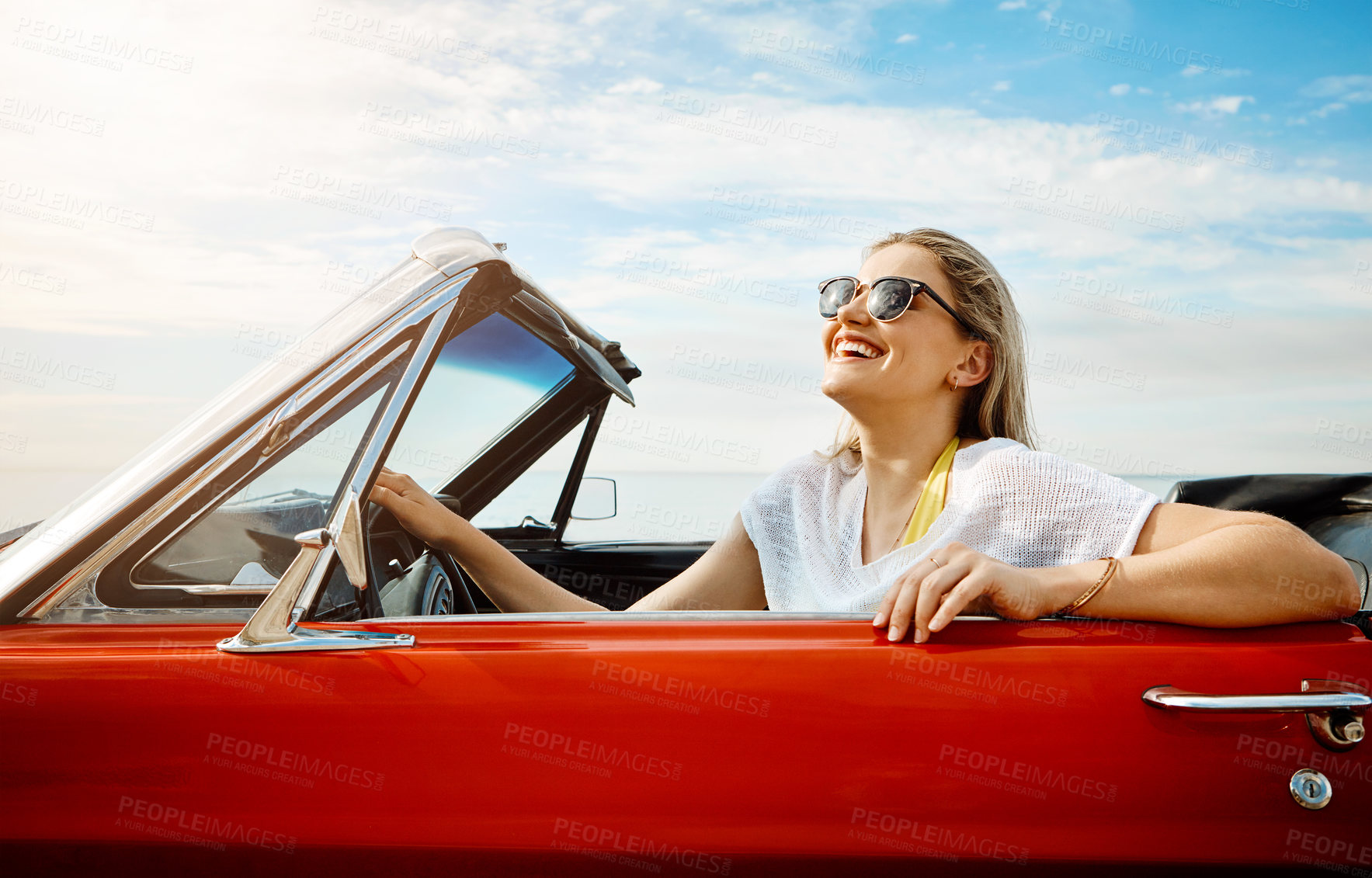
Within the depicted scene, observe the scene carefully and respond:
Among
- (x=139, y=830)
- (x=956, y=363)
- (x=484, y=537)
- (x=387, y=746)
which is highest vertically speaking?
(x=956, y=363)

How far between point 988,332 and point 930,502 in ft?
1.51

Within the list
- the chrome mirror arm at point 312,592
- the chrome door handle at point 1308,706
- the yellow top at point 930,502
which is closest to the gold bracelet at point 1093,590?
the chrome door handle at point 1308,706

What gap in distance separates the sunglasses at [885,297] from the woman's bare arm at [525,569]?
0.58 metres

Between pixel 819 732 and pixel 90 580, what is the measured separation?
1186 mm

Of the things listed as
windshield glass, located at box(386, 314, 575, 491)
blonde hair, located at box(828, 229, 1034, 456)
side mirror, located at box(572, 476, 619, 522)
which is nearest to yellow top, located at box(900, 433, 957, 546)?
blonde hair, located at box(828, 229, 1034, 456)

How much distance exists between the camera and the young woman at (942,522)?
1367 millimetres

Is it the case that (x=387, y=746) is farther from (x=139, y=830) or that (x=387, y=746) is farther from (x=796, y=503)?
(x=796, y=503)

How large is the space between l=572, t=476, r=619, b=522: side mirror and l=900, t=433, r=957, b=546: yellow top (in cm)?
160

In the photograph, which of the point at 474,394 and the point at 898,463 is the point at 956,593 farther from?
the point at 474,394

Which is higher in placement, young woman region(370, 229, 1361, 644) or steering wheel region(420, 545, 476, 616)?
young woman region(370, 229, 1361, 644)

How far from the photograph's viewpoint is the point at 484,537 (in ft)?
6.60

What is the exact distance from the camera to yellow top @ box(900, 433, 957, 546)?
1831 mm

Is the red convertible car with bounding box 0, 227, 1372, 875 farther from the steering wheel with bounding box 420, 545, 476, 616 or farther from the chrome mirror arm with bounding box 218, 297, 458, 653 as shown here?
the steering wheel with bounding box 420, 545, 476, 616

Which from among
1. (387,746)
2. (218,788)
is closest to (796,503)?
(387,746)
